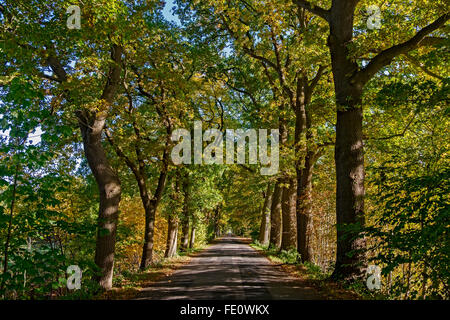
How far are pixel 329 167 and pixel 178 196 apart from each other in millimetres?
10727

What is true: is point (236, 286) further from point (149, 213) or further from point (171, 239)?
point (171, 239)

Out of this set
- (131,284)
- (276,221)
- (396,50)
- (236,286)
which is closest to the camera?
(396,50)

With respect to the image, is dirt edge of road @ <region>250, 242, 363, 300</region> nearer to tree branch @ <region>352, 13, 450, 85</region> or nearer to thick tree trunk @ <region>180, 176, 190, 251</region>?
tree branch @ <region>352, 13, 450, 85</region>

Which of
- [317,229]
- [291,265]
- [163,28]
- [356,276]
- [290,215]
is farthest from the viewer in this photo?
[317,229]

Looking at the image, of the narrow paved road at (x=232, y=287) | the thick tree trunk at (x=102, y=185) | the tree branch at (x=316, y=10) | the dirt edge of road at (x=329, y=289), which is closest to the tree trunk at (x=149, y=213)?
the narrow paved road at (x=232, y=287)

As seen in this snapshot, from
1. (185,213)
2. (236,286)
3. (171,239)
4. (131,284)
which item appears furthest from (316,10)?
(185,213)

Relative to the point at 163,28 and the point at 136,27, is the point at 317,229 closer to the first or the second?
the point at 163,28

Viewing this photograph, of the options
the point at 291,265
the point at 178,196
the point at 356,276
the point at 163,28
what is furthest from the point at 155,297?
the point at 178,196

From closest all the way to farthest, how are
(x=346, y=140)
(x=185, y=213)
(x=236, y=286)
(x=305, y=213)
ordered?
(x=346, y=140)
(x=236, y=286)
(x=305, y=213)
(x=185, y=213)

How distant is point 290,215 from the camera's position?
56.6ft

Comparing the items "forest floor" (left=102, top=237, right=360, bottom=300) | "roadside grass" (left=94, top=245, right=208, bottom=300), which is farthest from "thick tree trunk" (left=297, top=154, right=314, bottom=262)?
"roadside grass" (left=94, top=245, right=208, bottom=300)
